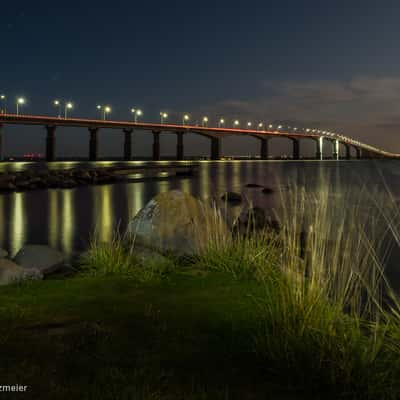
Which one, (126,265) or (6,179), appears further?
(6,179)

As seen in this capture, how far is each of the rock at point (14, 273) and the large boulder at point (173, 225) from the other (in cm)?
191

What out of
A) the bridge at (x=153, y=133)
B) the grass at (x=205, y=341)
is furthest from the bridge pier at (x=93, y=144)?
the grass at (x=205, y=341)

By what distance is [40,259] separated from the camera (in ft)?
22.1

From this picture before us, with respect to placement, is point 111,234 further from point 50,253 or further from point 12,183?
point 12,183

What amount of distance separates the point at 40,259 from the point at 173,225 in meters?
2.47

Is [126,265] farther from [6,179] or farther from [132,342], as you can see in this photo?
[6,179]

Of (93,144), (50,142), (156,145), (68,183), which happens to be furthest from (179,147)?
(68,183)

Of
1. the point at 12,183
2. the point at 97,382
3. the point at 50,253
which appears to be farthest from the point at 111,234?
the point at 12,183

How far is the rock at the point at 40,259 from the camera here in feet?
21.4

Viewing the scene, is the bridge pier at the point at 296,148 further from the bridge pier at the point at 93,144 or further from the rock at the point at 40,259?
the rock at the point at 40,259

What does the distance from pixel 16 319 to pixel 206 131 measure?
97873mm

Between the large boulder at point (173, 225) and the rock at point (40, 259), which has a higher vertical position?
the large boulder at point (173, 225)

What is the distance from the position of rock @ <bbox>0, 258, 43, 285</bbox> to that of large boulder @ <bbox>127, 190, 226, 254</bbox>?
6.27 ft

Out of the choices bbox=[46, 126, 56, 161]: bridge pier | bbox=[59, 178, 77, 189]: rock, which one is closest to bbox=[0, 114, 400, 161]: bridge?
bbox=[46, 126, 56, 161]: bridge pier
